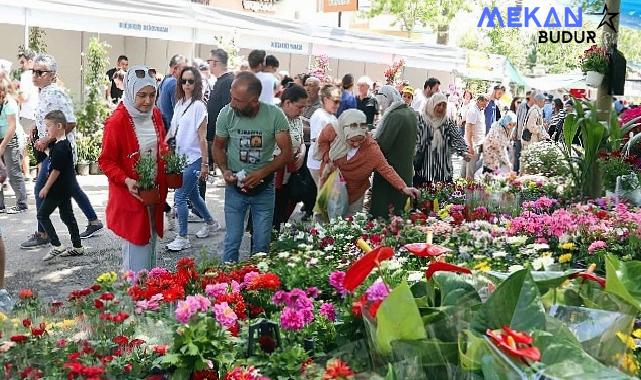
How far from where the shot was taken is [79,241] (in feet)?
25.6

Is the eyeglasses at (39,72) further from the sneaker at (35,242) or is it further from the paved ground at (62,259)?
the paved ground at (62,259)

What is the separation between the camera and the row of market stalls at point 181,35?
12.0 m

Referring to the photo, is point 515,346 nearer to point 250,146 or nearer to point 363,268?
point 363,268

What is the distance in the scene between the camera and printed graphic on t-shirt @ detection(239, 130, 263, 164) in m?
6.00

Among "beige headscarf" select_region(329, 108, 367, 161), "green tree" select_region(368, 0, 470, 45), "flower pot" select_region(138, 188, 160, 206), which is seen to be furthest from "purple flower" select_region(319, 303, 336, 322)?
"green tree" select_region(368, 0, 470, 45)

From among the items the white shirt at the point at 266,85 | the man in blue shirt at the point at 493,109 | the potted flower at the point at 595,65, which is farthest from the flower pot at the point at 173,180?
the man in blue shirt at the point at 493,109

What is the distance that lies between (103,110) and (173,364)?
11403mm

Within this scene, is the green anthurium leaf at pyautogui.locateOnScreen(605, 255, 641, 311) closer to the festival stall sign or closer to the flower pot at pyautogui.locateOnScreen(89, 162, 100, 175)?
the flower pot at pyautogui.locateOnScreen(89, 162, 100, 175)

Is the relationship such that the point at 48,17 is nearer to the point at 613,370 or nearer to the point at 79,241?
the point at 79,241

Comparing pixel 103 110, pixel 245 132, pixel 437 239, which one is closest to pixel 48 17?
pixel 103 110

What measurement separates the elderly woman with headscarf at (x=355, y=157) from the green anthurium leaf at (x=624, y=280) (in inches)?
171

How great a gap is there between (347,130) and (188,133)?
6.88 feet

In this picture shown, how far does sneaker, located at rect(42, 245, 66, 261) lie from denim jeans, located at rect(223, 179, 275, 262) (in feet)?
7.17

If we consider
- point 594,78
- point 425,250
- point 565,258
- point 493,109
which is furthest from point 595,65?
point 493,109
